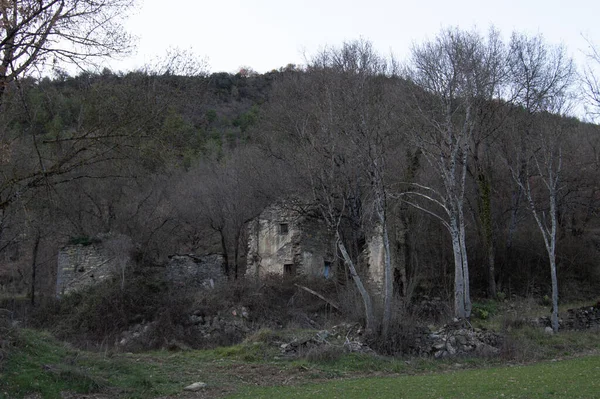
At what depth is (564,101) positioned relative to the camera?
20.1 m

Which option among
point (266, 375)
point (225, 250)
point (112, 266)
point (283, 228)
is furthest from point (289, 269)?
point (266, 375)

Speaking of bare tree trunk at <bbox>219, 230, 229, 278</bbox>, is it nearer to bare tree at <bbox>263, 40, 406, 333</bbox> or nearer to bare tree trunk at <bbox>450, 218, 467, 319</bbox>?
bare tree at <bbox>263, 40, 406, 333</bbox>

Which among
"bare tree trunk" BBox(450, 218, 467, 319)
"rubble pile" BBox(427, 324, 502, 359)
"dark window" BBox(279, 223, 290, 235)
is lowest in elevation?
"rubble pile" BBox(427, 324, 502, 359)

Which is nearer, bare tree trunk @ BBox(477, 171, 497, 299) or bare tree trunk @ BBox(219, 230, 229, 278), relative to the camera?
bare tree trunk @ BBox(477, 171, 497, 299)

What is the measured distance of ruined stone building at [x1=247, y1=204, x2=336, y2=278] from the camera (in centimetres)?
2698

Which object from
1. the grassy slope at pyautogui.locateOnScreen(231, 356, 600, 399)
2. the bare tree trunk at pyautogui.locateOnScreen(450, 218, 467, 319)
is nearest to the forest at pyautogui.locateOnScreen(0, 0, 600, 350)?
the bare tree trunk at pyautogui.locateOnScreen(450, 218, 467, 319)

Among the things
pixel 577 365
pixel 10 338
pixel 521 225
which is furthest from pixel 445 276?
pixel 10 338

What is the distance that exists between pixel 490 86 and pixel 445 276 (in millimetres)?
8526

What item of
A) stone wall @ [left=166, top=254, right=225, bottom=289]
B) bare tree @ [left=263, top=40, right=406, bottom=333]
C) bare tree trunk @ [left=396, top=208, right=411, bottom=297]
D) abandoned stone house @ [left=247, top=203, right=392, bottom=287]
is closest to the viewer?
bare tree @ [left=263, top=40, right=406, bottom=333]

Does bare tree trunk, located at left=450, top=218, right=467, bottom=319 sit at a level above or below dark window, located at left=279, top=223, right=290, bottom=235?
below

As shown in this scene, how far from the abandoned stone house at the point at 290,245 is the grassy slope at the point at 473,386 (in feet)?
46.8

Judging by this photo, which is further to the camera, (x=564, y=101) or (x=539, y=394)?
(x=564, y=101)

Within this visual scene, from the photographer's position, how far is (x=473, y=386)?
10.6m

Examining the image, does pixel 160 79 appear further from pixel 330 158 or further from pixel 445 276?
pixel 445 276
